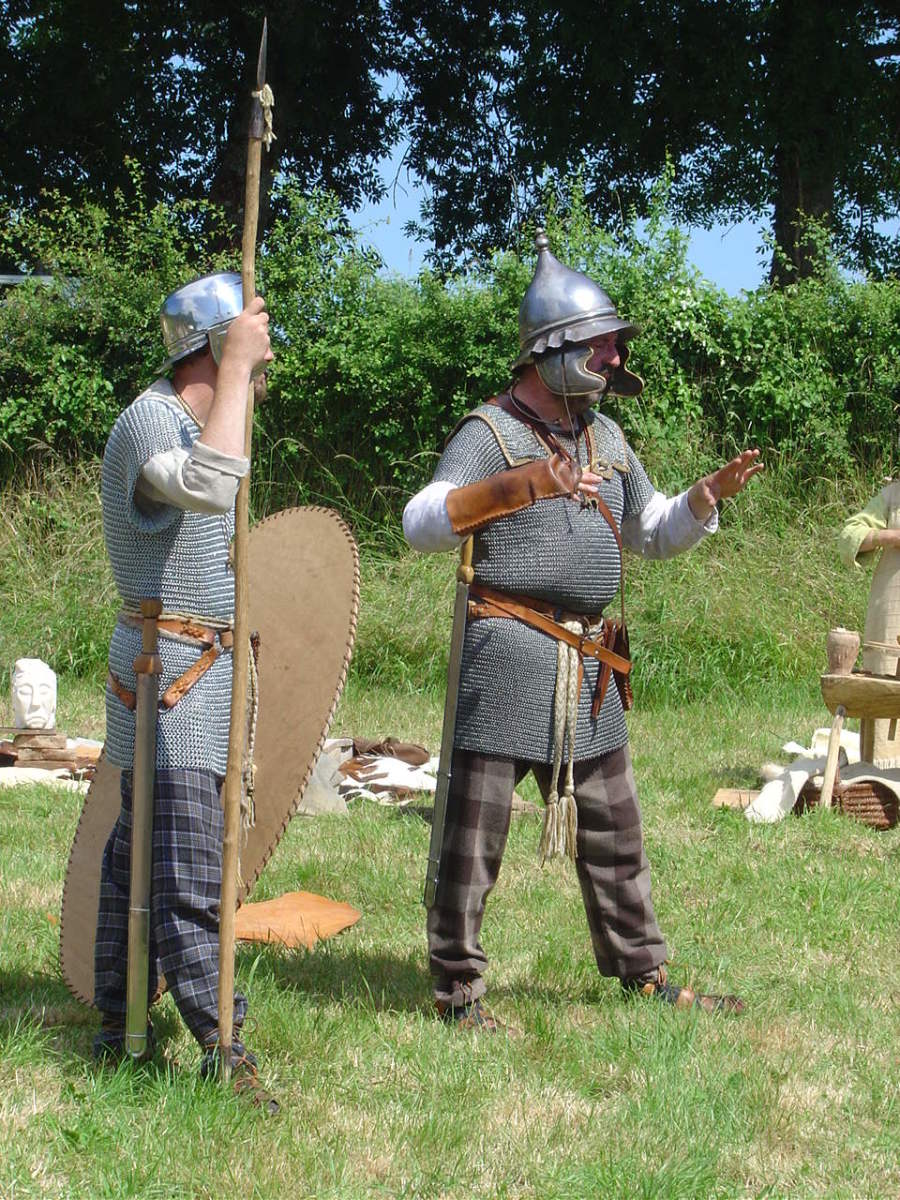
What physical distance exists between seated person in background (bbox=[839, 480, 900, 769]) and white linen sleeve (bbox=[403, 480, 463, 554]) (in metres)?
2.99

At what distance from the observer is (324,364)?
9664 millimetres

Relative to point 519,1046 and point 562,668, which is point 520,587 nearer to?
point 562,668

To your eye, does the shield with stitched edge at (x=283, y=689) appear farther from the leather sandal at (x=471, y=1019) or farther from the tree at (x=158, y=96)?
the tree at (x=158, y=96)

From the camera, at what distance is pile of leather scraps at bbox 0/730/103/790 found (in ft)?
20.3

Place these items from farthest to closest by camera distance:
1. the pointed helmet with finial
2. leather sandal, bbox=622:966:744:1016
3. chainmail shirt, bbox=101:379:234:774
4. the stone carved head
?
the stone carved head < leather sandal, bbox=622:966:744:1016 < the pointed helmet with finial < chainmail shirt, bbox=101:379:234:774

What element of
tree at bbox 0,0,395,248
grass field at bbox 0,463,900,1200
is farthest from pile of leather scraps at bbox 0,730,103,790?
tree at bbox 0,0,395,248

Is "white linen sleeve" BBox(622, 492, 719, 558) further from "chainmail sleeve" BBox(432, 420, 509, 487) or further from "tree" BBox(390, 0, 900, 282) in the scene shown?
"tree" BBox(390, 0, 900, 282)

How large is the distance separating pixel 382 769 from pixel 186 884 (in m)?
3.39

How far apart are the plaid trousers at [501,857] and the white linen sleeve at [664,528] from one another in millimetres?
514

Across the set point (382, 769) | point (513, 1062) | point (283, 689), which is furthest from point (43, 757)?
point (513, 1062)

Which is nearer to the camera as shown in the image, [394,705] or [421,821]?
[421,821]

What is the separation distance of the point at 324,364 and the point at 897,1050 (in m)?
7.21

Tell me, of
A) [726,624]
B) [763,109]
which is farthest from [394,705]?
→ [763,109]

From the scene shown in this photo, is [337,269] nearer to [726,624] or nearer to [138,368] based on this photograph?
Result: [138,368]
